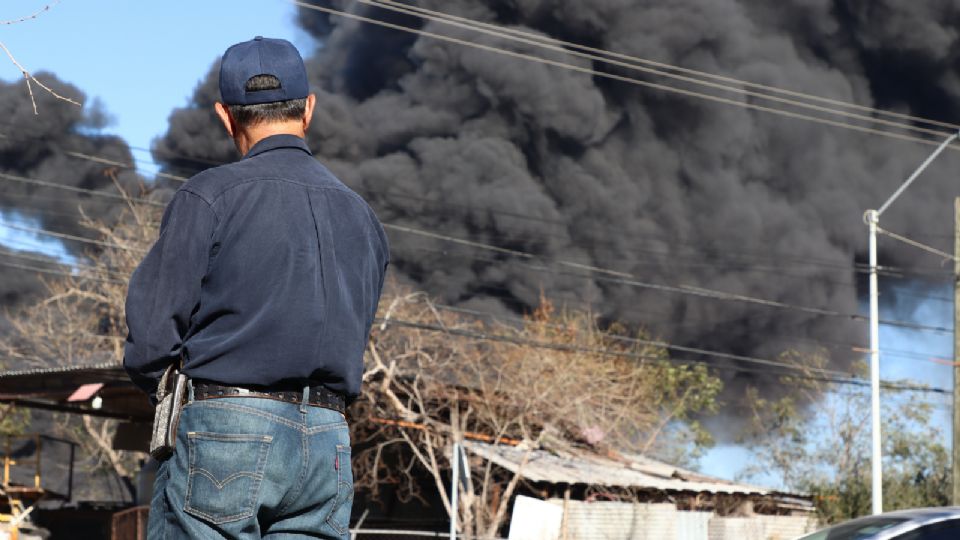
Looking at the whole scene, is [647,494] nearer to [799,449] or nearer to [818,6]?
[799,449]

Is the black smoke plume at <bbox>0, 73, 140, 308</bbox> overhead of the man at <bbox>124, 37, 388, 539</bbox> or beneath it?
overhead

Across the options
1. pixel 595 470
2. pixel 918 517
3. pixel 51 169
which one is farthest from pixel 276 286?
pixel 51 169

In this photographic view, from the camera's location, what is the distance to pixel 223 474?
2562mm

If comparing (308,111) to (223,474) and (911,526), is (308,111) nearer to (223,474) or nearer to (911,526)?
(223,474)

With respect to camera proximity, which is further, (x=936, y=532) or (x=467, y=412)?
(x=467, y=412)

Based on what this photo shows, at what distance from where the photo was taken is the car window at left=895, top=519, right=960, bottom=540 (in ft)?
23.4

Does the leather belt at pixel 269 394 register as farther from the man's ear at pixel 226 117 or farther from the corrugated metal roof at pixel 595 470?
the corrugated metal roof at pixel 595 470

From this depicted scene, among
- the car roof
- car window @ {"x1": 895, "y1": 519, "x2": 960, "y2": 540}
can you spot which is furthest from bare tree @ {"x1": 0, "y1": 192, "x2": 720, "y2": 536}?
car window @ {"x1": 895, "y1": 519, "x2": 960, "y2": 540}

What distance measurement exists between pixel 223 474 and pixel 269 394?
0.63 ft

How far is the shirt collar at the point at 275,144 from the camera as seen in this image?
2893mm

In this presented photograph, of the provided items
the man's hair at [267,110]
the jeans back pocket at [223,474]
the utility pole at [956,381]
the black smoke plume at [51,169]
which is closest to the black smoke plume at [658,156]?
the black smoke plume at [51,169]

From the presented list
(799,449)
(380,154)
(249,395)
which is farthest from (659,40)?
(249,395)

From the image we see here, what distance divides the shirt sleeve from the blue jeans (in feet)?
0.41

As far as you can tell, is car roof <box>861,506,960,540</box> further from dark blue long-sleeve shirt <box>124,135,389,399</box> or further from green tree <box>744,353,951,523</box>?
green tree <box>744,353,951,523</box>
